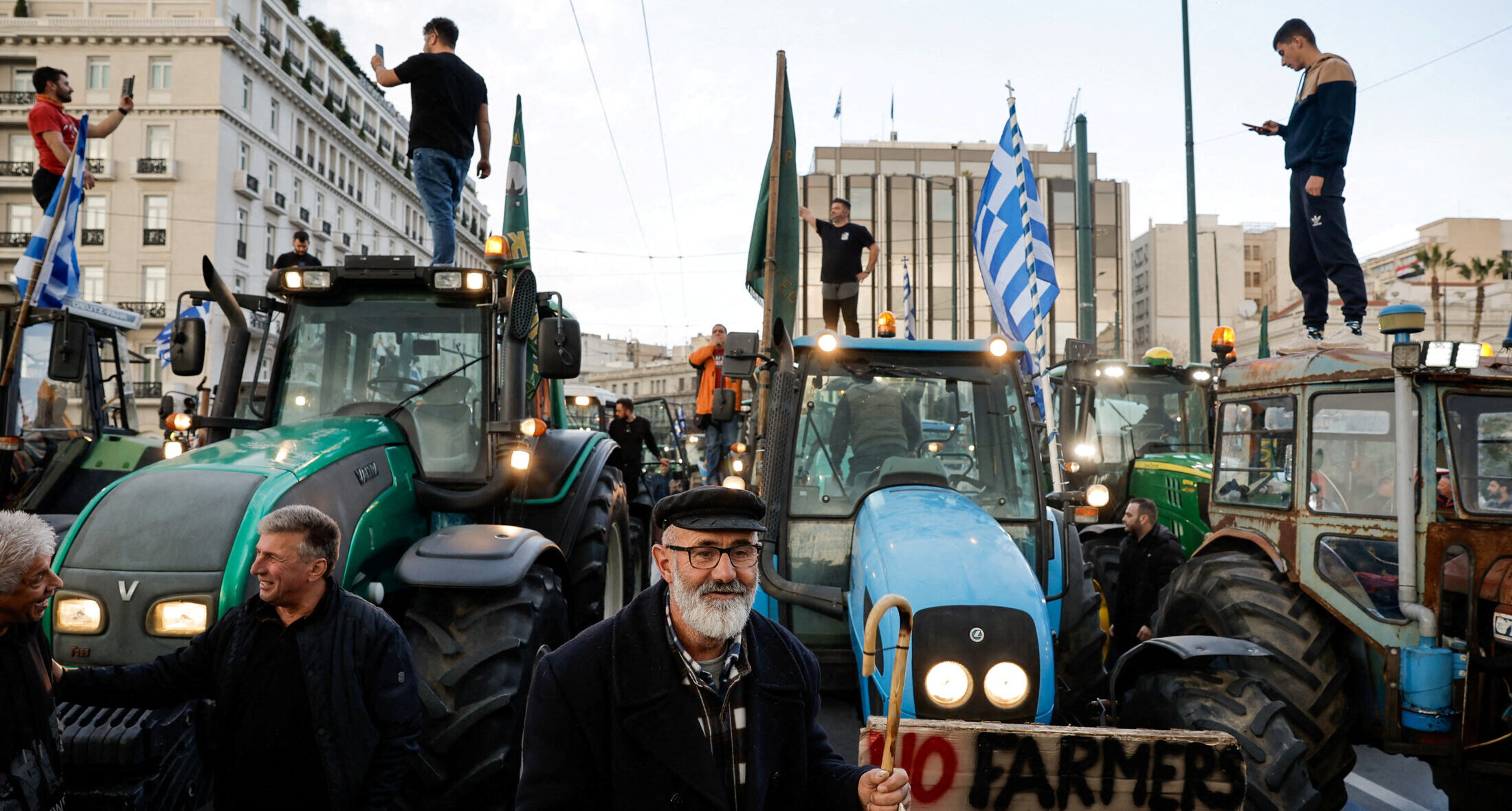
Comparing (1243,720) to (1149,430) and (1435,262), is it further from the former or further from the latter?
(1435,262)

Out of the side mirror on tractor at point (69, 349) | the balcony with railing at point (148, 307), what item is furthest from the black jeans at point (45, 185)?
the balcony with railing at point (148, 307)

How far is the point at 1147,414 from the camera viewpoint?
10180 mm

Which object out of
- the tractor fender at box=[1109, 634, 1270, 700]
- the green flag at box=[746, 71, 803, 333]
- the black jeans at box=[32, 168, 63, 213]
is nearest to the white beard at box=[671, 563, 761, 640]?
the tractor fender at box=[1109, 634, 1270, 700]

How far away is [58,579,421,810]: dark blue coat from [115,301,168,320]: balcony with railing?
1868 inches

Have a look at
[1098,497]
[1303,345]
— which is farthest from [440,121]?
[1303,345]

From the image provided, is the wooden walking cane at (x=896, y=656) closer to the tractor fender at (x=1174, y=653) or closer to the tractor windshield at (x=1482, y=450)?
the tractor fender at (x=1174, y=653)

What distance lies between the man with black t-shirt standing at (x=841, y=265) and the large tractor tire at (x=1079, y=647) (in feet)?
15.4

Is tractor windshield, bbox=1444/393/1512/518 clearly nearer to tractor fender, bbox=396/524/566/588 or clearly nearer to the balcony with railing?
tractor fender, bbox=396/524/566/588

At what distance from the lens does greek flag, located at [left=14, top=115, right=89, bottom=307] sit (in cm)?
762

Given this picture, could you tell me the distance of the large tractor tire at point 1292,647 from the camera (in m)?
4.26

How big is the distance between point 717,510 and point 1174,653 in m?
2.75

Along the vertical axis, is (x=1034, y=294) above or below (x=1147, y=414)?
above

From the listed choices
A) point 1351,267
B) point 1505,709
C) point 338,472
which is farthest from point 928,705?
point 1351,267

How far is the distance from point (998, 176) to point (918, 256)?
5484cm
